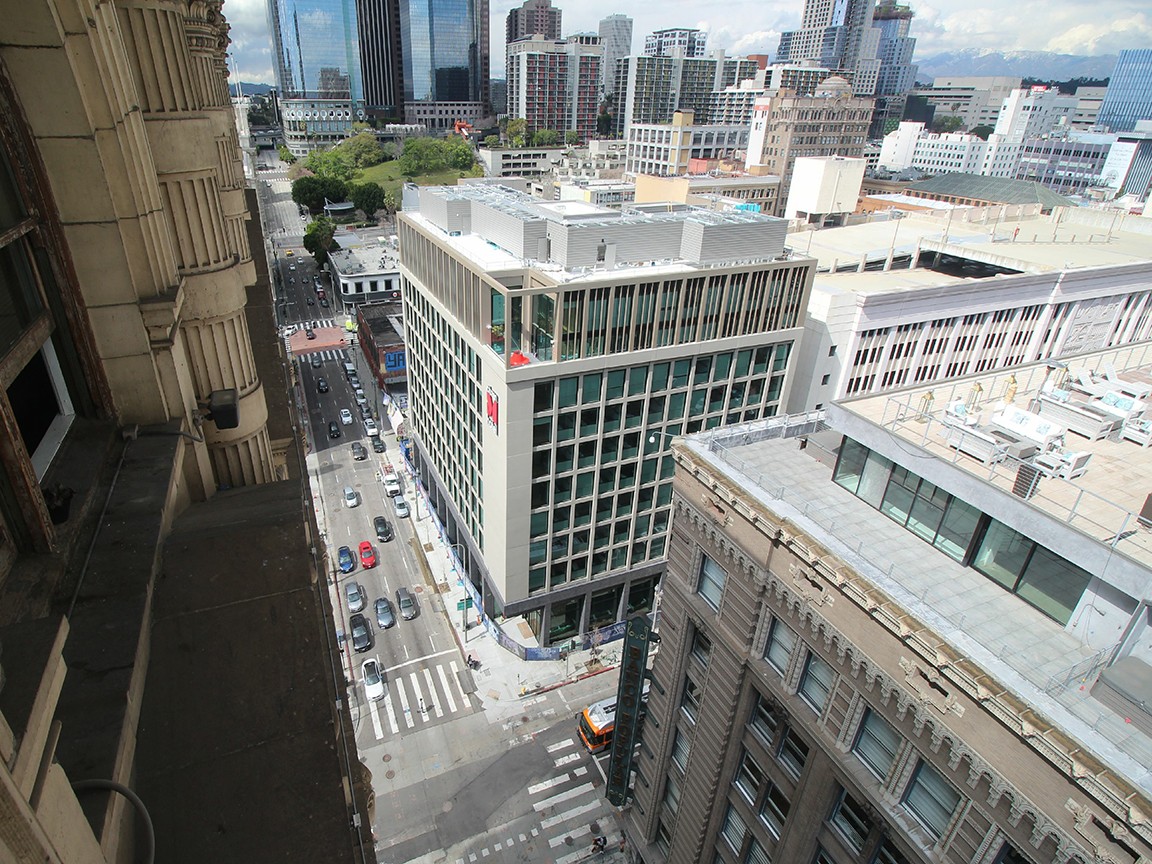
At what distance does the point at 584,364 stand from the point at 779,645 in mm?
22904

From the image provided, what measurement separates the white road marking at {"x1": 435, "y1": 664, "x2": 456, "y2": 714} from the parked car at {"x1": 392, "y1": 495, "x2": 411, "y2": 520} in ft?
69.0

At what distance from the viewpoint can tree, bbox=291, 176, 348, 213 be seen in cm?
16262

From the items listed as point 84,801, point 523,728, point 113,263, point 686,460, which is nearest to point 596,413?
point 686,460

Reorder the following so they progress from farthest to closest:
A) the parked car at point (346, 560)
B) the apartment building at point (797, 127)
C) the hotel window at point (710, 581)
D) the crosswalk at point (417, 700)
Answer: the apartment building at point (797, 127) < the parked car at point (346, 560) < the crosswalk at point (417, 700) < the hotel window at point (710, 581)

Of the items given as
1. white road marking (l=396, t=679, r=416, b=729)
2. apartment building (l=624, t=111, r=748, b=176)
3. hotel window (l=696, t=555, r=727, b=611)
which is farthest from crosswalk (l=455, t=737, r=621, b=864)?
apartment building (l=624, t=111, r=748, b=176)

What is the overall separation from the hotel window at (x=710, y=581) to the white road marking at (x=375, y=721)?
3109cm

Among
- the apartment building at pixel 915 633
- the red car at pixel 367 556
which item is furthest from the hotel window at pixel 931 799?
the red car at pixel 367 556

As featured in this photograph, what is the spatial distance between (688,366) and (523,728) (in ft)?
91.3

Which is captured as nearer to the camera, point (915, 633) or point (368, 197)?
point (915, 633)

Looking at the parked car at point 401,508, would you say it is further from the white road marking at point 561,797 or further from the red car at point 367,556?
the white road marking at point 561,797

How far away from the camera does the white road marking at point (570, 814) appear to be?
132ft

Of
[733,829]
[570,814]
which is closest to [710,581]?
[733,829]

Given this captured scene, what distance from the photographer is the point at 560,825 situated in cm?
4025

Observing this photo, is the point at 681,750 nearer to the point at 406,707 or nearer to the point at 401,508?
the point at 406,707
